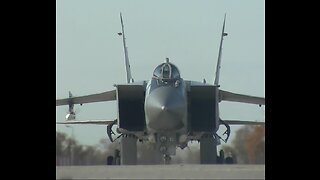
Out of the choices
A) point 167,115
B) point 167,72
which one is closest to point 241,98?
point 167,72

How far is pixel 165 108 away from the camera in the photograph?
18.5m

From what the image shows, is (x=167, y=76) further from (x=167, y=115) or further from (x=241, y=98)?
(x=241, y=98)

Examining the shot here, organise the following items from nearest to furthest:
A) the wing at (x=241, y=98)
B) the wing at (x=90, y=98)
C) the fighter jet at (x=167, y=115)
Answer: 1. the fighter jet at (x=167, y=115)
2. the wing at (x=241, y=98)
3. the wing at (x=90, y=98)

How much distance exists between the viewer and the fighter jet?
740 inches

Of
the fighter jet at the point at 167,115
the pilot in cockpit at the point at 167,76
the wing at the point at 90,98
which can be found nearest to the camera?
the fighter jet at the point at 167,115

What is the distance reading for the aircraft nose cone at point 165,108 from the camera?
18531 millimetres

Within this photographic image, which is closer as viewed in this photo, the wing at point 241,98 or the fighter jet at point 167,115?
the fighter jet at point 167,115

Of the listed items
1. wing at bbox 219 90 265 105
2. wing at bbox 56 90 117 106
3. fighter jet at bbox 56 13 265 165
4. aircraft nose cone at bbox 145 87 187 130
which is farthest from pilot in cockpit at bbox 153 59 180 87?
wing at bbox 56 90 117 106

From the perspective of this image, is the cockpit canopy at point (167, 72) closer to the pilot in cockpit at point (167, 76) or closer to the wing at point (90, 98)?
the pilot in cockpit at point (167, 76)

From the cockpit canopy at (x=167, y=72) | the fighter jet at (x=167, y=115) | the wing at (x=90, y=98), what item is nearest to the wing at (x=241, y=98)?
the fighter jet at (x=167, y=115)

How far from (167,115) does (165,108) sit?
0.79 ft

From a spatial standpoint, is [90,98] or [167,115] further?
[90,98]
